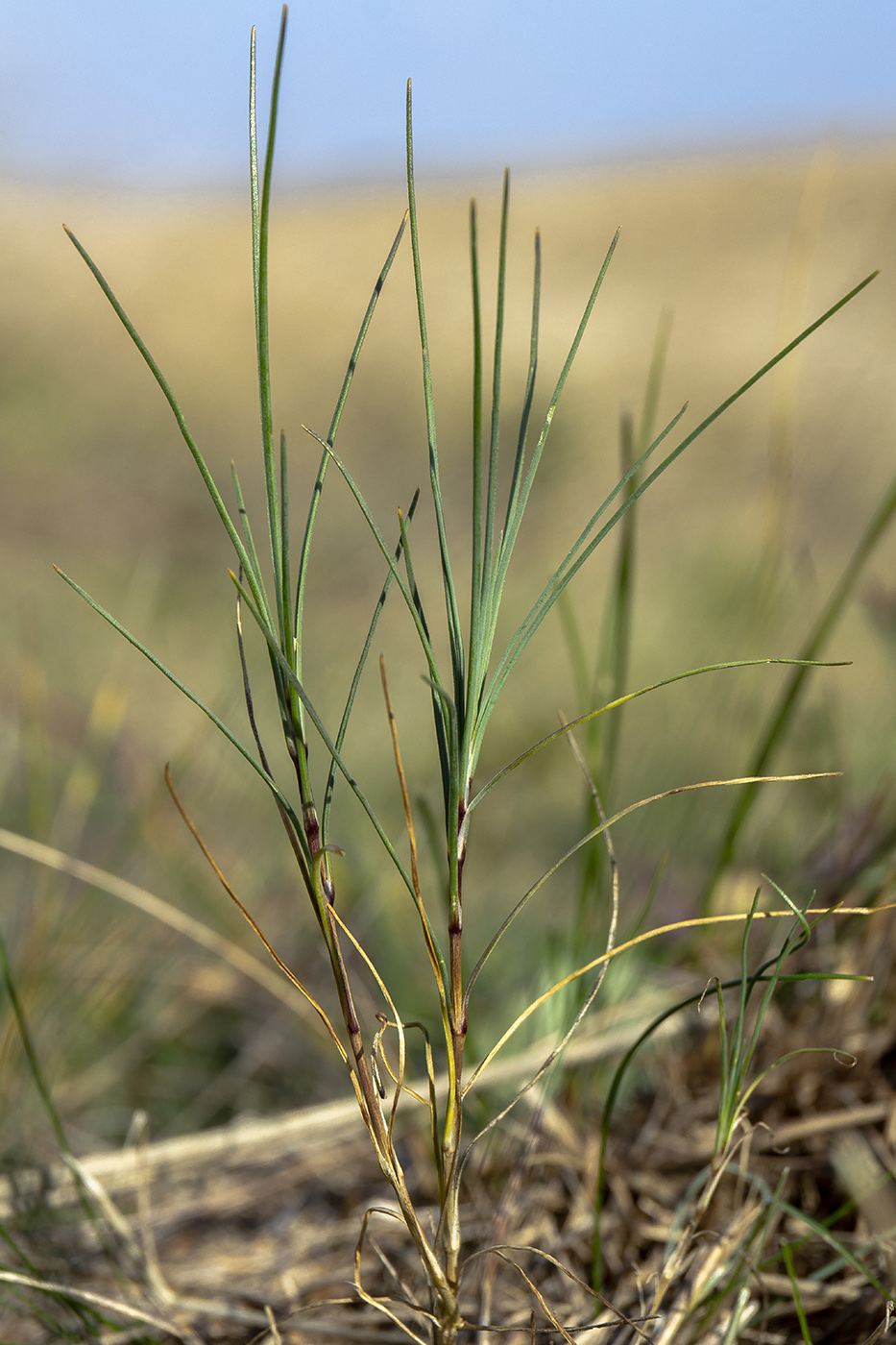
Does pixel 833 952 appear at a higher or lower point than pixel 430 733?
higher

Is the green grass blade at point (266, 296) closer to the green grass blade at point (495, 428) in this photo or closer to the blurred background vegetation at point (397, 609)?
the green grass blade at point (495, 428)

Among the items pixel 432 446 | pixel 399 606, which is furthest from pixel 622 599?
pixel 399 606

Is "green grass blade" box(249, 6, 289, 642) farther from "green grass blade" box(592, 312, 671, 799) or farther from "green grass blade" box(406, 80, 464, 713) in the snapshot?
"green grass blade" box(592, 312, 671, 799)

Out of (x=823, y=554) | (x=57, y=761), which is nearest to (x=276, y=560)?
(x=57, y=761)

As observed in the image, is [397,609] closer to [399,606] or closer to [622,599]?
[399,606]

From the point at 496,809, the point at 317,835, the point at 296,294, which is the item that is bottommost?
the point at 496,809

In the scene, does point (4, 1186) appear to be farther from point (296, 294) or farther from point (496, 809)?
point (296, 294)

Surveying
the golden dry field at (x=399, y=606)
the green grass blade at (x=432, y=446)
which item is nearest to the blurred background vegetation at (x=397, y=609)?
the golden dry field at (x=399, y=606)

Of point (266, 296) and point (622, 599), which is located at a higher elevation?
point (266, 296)
